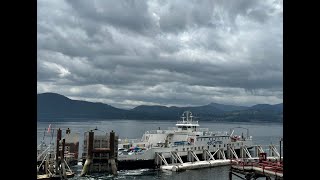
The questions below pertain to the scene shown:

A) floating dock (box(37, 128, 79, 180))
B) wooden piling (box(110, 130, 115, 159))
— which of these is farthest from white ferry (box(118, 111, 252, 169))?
floating dock (box(37, 128, 79, 180))

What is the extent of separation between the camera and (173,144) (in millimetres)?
66688

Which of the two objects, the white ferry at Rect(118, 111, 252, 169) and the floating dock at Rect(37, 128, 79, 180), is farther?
the white ferry at Rect(118, 111, 252, 169)

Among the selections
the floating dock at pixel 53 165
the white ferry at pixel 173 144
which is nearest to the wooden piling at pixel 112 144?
the white ferry at pixel 173 144

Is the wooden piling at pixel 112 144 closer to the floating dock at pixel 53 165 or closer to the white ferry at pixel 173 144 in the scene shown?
the white ferry at pixel 173 144

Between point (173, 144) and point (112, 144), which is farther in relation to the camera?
point (173, 144)

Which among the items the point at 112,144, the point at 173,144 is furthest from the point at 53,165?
the point at 173,144

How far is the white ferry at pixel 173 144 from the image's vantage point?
60531 millimetres

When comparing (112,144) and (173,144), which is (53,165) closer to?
(112,144)

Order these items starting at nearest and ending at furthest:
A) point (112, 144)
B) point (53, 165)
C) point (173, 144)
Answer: point (53, 165)
point (112, 144)
point (173, 144)

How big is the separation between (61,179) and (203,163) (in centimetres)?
2429

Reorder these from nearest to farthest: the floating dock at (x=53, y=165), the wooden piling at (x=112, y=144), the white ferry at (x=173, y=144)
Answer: the floating dock at (x=53, y=165)
the wooden piling at (x=112, y=144)
the white ferry at (x=173, y=144)

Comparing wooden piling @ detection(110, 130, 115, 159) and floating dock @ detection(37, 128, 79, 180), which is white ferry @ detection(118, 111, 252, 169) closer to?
wooden piling @ detection(110, 130, 115, 159)

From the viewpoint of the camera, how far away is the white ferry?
2383 inches
